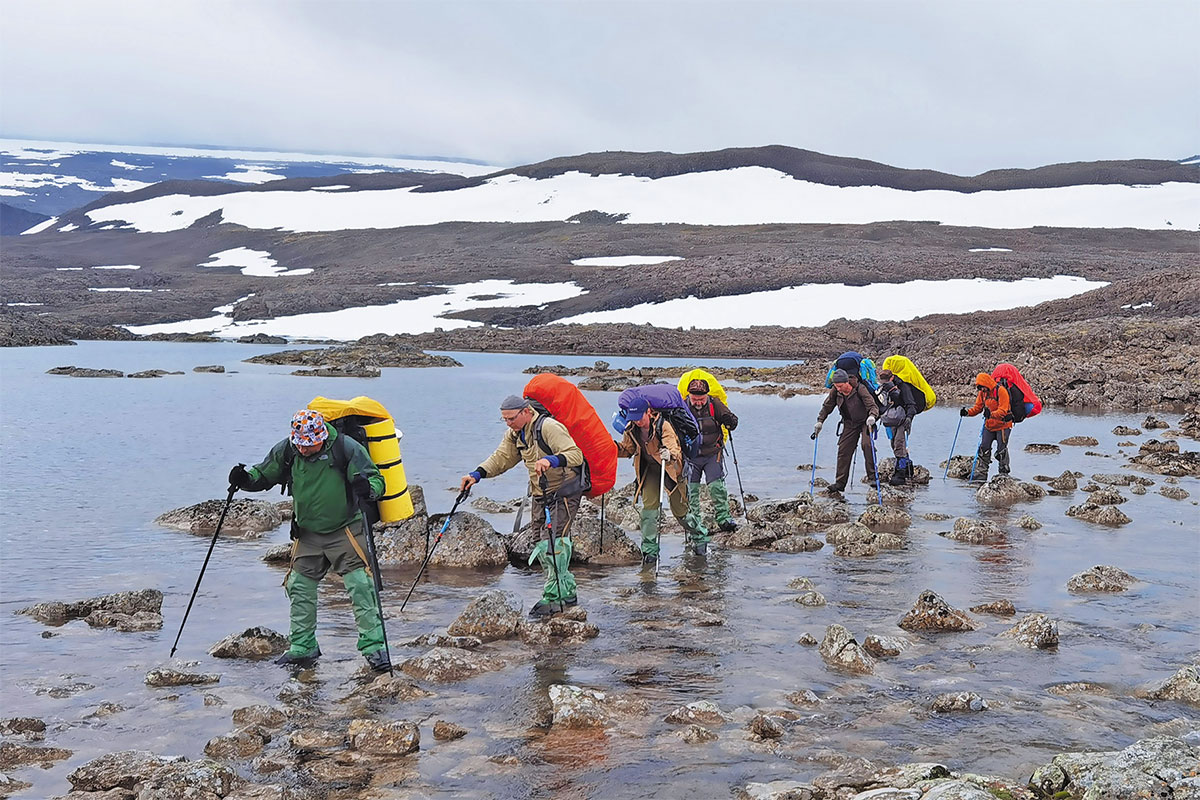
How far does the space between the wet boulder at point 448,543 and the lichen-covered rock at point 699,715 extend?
5.77 metres

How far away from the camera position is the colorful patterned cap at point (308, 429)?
27.7 feet

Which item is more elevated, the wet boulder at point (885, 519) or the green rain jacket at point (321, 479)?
the green rain jacket at point (321, 479)

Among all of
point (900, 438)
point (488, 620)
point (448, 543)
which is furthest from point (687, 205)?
point (488, 620)

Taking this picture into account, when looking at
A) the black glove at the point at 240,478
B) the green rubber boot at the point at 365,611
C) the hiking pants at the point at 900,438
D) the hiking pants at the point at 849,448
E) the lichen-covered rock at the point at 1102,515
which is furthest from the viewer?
the hiking pants at the point at 900,438

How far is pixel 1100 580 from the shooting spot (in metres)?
11.5

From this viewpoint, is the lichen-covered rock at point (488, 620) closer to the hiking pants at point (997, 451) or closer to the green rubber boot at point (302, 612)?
→ the green rubber boot at point (302, 612)

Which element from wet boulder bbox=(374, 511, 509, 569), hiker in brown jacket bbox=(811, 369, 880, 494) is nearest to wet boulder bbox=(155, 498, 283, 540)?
wet boulder bbox=(374, 511, 509, 569)

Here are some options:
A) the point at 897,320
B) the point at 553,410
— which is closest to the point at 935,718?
the point at 553,410

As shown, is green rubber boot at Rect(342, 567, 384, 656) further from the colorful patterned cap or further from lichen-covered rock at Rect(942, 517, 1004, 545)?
lichen-covered rock at Rect(942, 517, 1004, 545)

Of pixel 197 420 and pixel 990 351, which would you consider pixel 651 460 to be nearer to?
pixel 197 420

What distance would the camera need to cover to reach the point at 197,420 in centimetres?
2997

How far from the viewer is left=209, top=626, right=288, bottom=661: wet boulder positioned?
31.0 feet

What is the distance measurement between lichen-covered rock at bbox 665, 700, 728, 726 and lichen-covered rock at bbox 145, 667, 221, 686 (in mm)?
3758

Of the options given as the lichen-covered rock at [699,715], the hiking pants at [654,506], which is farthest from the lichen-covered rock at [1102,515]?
the lichen-covered rock at [699,715]
